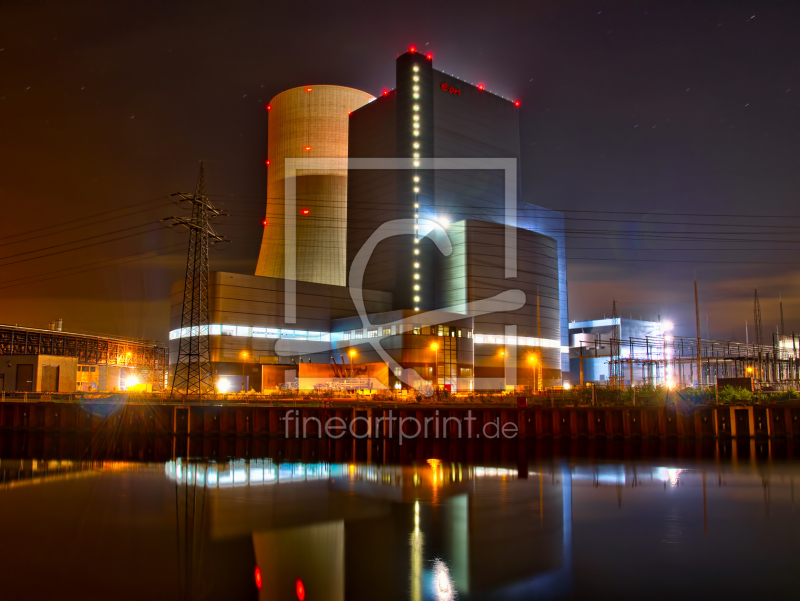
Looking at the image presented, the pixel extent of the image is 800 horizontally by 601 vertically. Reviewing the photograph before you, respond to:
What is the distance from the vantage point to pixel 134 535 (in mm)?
16578

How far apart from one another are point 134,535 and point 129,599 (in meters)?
5.27

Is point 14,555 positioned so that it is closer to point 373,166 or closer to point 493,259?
point 493,259

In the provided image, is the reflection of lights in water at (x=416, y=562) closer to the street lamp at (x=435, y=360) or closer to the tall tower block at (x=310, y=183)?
the street lamp at (x=435, y=360)

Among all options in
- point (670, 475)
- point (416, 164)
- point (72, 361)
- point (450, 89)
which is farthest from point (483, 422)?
point (450, 89)

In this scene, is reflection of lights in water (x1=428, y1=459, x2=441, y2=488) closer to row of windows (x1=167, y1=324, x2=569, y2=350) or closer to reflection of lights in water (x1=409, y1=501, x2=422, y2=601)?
reflection of lights in water (x1=409, y1=501, x2=422, y2=601)

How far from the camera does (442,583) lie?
40.6ft

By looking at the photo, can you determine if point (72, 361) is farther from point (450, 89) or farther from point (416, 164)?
point (450, 89)

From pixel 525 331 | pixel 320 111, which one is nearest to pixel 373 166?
pixel 320 111

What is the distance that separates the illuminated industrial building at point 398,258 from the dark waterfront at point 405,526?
40.4 m

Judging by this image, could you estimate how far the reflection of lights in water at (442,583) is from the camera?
1167 cm

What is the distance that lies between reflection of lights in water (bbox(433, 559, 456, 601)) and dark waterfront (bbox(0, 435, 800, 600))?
0.13ft

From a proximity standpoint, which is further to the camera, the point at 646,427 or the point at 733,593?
the point at 646,427

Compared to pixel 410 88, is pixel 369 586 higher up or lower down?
lower down

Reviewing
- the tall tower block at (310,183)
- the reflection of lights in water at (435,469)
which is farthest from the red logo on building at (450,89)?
the reflection of lights in water at (435,469)
